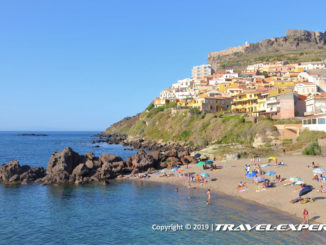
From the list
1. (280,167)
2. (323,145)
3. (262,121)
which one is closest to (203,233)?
(280,167)

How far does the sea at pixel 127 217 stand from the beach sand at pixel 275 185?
1.40 metres

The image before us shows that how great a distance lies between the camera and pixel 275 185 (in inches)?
1165

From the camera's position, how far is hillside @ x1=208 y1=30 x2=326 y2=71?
539 ft

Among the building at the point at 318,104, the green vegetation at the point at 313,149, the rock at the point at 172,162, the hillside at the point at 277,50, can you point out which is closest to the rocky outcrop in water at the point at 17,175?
the rock at the point at 172,162

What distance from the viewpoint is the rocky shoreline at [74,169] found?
38594mm

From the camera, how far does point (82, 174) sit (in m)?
39.6

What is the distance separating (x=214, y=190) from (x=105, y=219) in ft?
44.4

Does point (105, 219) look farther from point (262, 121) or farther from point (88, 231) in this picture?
point (262, 121)

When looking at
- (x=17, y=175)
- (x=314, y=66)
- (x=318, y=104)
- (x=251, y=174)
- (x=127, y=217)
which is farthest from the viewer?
(x=314, y=66)

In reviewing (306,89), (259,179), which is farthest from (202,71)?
(259,179)

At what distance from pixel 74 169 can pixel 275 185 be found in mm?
25591

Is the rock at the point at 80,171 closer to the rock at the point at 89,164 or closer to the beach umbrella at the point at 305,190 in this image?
the rock at the point at 89,164

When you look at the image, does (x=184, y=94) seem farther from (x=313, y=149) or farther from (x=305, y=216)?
(x=305, y=216)

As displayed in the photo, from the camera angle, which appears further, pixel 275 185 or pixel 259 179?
pixel 259 179
